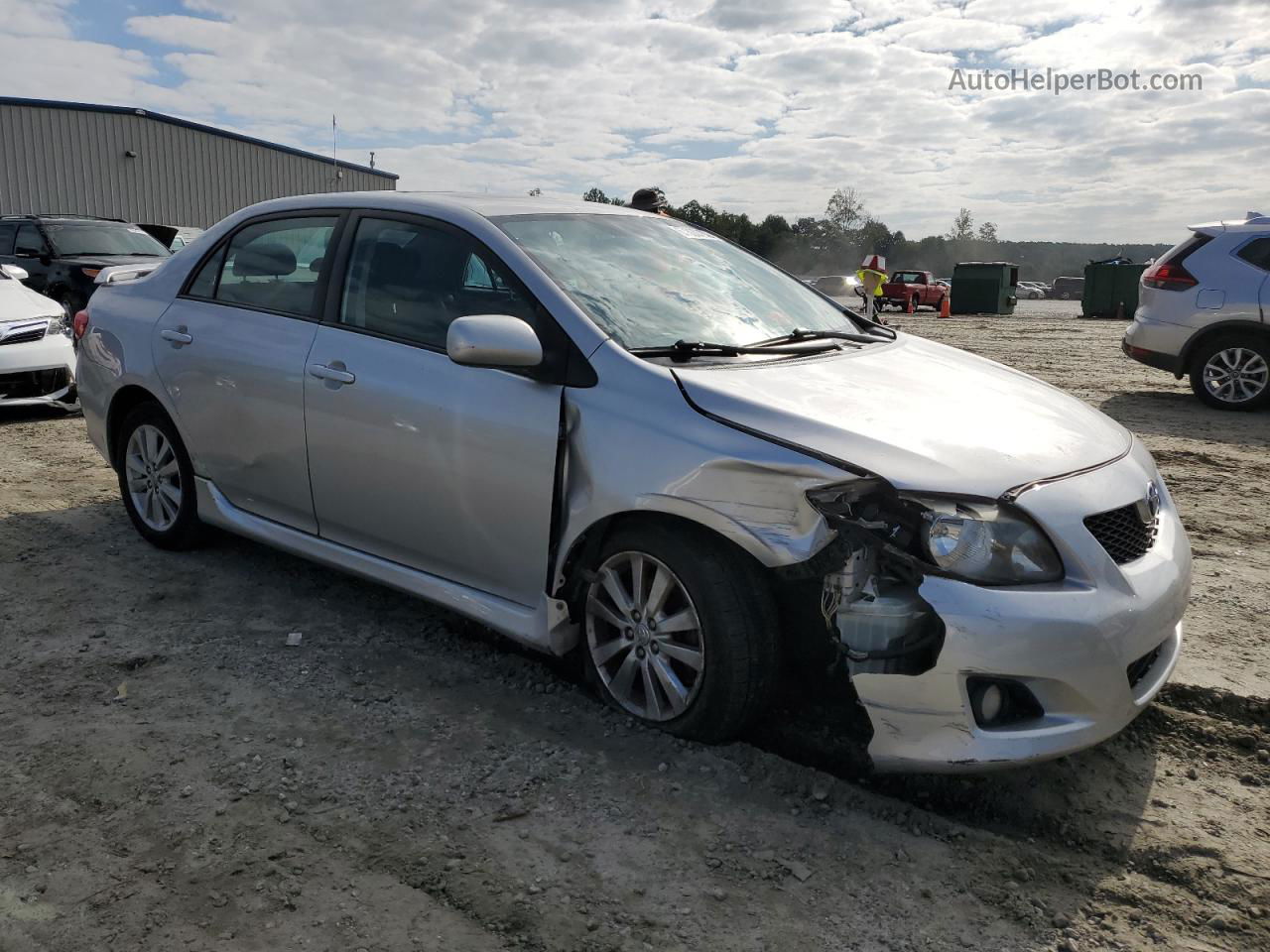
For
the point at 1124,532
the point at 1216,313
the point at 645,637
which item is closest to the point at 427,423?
the point at 645,637

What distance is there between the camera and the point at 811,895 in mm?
2479

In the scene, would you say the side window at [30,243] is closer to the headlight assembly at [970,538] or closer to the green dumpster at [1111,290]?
the headlight assembly at [970,538]

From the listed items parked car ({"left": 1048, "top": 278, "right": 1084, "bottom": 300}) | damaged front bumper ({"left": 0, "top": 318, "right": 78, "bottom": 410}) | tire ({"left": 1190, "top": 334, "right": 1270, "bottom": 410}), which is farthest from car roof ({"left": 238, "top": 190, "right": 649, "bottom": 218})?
parked car ({"left": 1048, "top": 278, "right": 1084, "bottom": 300})

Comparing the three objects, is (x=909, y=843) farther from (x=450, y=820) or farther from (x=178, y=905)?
(x=178, y=905)

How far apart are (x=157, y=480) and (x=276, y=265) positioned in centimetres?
123

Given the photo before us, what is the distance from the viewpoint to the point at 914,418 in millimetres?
3004

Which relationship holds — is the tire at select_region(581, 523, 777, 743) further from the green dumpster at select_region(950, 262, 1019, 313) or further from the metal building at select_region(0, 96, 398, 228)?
the green dumpster at select_region(950, 262, 1019, 313)

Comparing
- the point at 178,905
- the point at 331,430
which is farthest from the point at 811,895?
the point at 331,430

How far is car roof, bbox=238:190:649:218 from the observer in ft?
12.4

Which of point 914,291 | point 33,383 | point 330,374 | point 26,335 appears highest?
point 914,291

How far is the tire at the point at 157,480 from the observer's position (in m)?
4.66

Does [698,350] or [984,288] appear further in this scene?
[984,288]

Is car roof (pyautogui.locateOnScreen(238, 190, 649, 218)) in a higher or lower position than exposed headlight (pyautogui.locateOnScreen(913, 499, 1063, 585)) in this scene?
higher

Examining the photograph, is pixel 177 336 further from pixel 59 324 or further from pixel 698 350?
pixel 59 324
